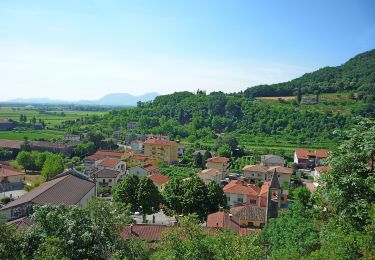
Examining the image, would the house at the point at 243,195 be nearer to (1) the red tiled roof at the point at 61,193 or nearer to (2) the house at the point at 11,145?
(1) the red tiled roof at the point at 61,193

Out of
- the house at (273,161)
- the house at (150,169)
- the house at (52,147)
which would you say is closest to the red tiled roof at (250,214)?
the house at (150,169)

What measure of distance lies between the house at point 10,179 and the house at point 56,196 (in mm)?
14626

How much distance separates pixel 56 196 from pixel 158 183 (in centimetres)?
1885

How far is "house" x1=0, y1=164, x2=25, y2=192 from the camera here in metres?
44.9

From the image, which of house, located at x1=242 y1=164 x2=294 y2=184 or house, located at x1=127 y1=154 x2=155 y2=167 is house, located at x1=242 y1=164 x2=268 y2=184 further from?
house, located at x1=127 y1=154 x2=155 y2=167

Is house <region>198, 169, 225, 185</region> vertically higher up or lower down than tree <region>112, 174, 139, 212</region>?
lower down

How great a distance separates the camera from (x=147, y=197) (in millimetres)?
30078

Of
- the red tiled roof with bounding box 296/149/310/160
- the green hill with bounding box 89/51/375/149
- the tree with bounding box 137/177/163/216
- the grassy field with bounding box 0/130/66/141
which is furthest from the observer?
the grassy field with bounding box 0/130/66/141

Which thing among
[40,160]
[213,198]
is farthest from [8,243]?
[40,160]

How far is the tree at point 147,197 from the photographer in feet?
98.4

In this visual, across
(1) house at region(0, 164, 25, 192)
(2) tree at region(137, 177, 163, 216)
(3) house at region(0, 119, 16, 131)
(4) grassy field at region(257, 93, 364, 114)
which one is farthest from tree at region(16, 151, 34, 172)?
(4) grassy field at region(257, 93, 364, 114)

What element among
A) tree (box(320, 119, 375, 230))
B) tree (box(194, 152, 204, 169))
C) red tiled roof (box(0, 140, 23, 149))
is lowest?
tree (box(194, 152, 204, 169))

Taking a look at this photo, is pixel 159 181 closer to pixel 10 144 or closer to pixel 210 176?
pixel 210 176

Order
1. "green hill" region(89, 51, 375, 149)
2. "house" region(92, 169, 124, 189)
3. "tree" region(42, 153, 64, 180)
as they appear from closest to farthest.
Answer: "tree" region(42, 153, 64, 180), "house" region(92, 169, 124, 189), "green hill" region(89, 51, 375, 149)
